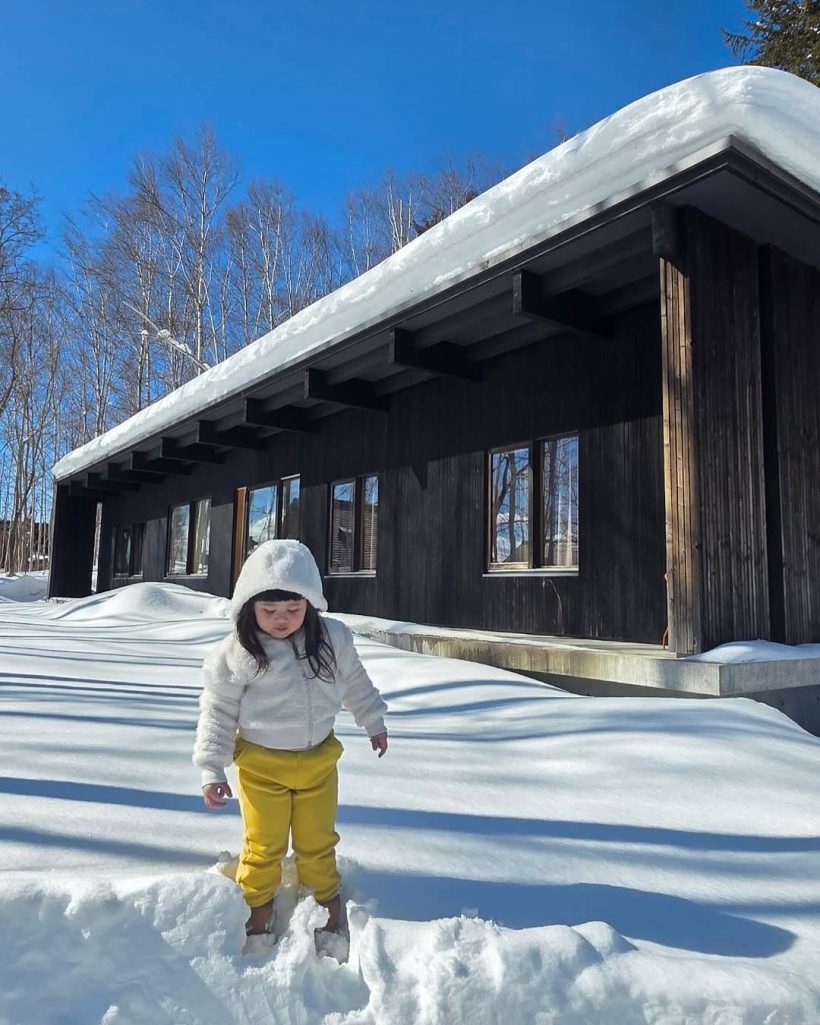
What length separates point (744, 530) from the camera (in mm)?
5246

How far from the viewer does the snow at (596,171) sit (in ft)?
14.9

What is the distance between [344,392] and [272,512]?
3405 millimetres

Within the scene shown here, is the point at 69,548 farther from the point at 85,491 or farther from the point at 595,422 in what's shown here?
the point at 595,422

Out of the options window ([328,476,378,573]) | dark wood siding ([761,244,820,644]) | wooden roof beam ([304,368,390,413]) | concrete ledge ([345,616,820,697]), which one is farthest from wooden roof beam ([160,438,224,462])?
Answer: dark wood siding ([761,244,820,644])

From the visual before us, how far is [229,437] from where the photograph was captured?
1195 cm

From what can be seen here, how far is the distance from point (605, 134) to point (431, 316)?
8.47 feet

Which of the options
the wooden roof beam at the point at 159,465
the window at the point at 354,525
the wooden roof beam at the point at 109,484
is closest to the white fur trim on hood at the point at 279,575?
the window at the point at 354,525

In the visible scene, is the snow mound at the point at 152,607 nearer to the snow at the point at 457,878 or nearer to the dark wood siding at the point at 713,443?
the snow at the point at 457,878

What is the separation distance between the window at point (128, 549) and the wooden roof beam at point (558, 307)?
12.6m

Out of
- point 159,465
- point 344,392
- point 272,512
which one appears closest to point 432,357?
point 344,392

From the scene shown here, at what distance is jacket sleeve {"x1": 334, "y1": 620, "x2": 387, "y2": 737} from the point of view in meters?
2.28

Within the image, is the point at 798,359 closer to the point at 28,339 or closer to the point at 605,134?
the point at 605,134

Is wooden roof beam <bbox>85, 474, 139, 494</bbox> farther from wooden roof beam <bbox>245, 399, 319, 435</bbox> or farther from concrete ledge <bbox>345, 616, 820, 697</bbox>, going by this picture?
concrete ledge <bbox>345, 616, 820, 697</bbox>

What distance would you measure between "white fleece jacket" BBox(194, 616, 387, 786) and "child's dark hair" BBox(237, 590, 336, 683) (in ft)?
0.06
